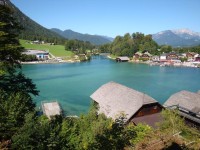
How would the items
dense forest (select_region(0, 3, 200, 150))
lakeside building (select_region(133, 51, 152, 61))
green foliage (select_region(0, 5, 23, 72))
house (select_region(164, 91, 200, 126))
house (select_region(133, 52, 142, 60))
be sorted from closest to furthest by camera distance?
dense forest (select_region(0, 3, 200, 150)), green foliage (select_region(0, 5, 23, 72)), house (select_region(164, 91, 200, 126)), lakeside building (select_region(133, 51, 152, 61)), house (select_region(133, 52, 142, 60))

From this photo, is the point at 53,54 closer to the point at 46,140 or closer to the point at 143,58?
the point at 143,58

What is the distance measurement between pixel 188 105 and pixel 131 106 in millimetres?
7151

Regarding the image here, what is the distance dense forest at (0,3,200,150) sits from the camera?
33.2 ft

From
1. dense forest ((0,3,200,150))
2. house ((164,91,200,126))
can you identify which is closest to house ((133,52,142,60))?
house ((164,91,200,126))

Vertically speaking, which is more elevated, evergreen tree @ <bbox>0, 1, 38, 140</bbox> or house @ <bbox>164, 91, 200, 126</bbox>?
evergreen tree @ <bbox>0, 1, 38, 140</bbox>

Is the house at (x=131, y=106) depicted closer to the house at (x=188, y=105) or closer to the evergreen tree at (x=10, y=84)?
the house at (x=188, y=105)

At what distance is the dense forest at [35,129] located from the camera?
10125 millimetres

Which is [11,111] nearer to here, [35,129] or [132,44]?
[35,129]

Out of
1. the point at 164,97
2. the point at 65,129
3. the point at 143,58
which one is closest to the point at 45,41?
the point at 143,58

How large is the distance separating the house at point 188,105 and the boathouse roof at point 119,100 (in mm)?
3758

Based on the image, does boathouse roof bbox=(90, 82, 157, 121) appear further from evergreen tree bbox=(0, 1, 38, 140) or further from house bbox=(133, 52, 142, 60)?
house bbox=(133, 52, 142, 60)

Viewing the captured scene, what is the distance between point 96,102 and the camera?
28.3 m

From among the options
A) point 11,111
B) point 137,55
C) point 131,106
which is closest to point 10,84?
point 11,111

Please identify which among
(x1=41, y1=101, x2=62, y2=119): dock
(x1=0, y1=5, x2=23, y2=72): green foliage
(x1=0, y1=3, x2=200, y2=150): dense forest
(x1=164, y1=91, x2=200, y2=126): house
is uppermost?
(x1=0, y1=5, x2=23, y2=72): green foliage
